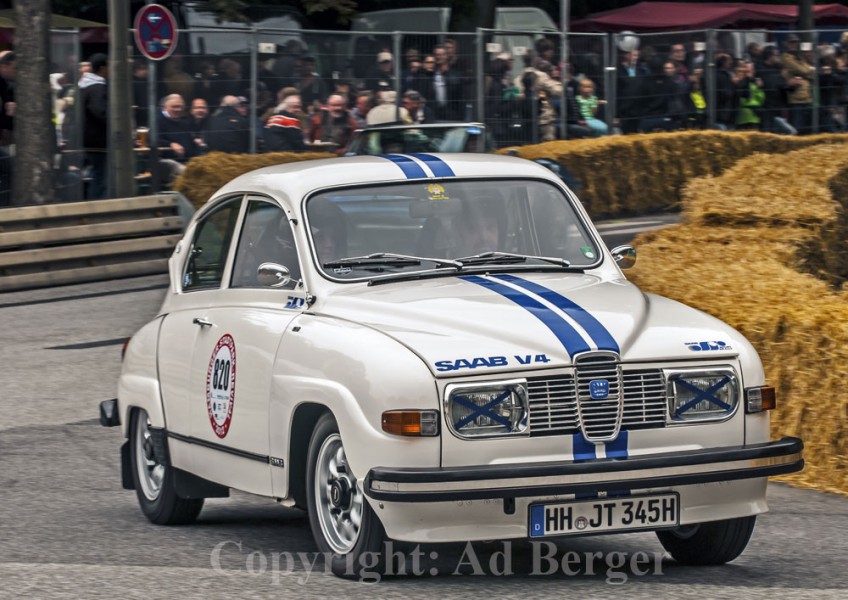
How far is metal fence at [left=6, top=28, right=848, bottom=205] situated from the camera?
21422 millimetres

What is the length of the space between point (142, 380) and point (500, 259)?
208cm

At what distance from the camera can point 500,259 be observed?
742cm

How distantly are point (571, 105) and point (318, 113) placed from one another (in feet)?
17.1

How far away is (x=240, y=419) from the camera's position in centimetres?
722

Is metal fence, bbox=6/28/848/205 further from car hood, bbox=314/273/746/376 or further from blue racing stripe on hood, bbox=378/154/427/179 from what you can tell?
car hood, bbox=314/273/746/376

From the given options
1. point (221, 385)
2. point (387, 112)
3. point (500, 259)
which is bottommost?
point (221, 385)

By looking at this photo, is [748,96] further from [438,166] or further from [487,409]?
[487,409]

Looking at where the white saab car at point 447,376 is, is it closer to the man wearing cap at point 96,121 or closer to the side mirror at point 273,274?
the side mirror at point 273,274

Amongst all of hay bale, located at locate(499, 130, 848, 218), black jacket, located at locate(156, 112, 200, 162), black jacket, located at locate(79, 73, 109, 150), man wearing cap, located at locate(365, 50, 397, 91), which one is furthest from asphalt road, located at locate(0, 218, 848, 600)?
hay bale, located at locate(499, 130, 848, 218)

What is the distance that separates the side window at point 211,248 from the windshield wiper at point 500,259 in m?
1.28

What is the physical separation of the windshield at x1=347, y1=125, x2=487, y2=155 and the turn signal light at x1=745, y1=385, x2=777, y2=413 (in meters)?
12.6

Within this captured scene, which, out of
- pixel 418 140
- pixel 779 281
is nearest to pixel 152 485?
pixel 779 281

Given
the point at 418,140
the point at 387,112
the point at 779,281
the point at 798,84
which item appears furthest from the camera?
the point at 798,84

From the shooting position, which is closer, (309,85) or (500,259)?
(500,259)
